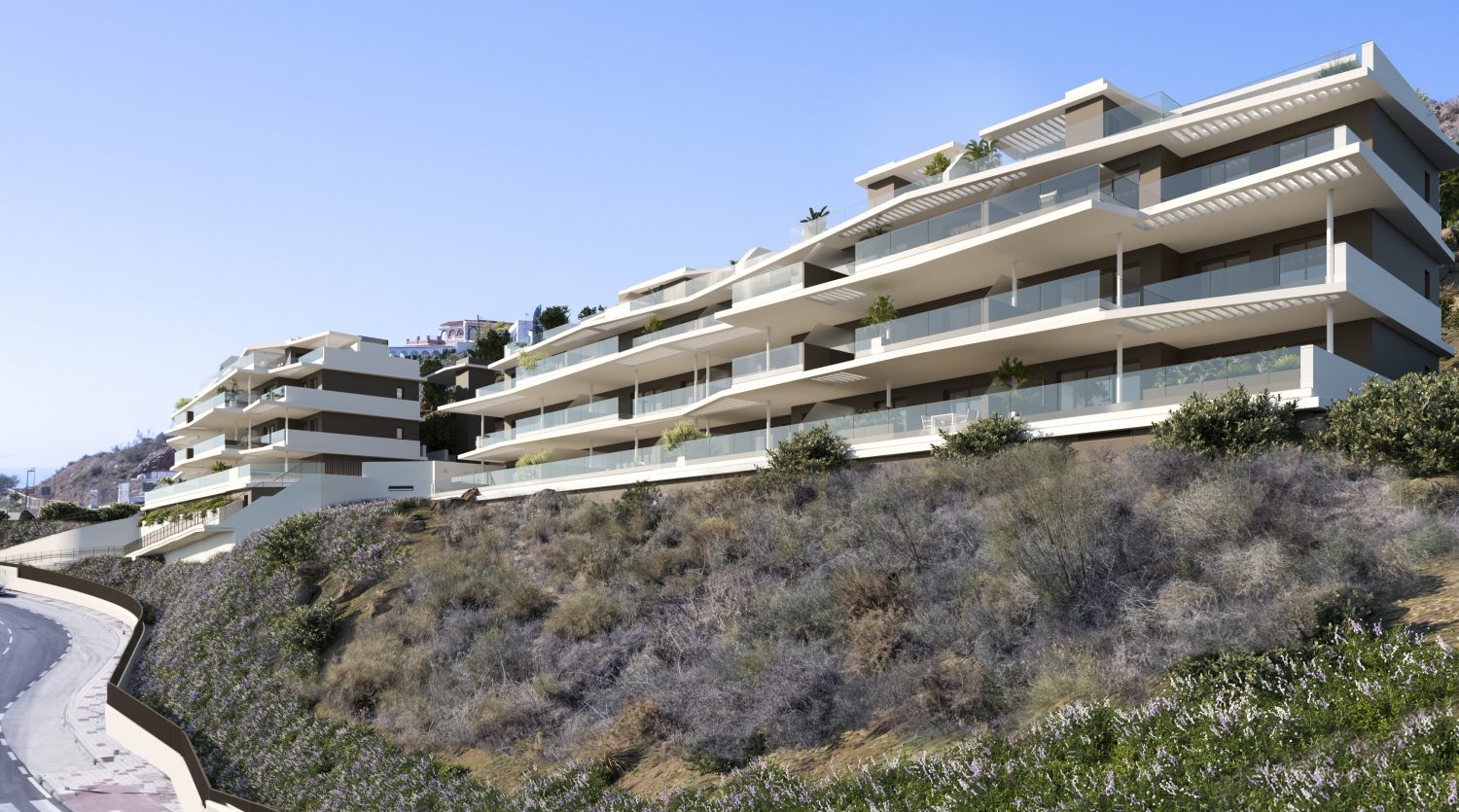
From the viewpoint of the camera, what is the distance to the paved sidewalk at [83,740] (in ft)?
99.4

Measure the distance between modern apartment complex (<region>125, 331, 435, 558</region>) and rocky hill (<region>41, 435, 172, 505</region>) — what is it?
96549mm

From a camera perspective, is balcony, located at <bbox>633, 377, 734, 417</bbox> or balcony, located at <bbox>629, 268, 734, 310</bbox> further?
balcony, located at <bbox>629, 268, 734, 310</bbox>

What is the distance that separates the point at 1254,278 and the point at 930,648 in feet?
46.9

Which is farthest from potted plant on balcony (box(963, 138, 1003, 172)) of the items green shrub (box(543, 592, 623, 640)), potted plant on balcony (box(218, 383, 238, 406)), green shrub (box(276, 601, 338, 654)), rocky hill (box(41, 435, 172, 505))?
rocky hill (box(41, 435, 172, 505))

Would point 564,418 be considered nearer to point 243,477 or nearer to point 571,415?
point 571,415

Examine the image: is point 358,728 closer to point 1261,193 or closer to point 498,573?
point 498,573

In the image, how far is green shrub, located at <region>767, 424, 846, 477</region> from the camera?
98.0 ft

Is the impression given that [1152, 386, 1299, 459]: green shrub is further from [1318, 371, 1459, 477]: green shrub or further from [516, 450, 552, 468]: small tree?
[516, 450, 552, 468]: small tree

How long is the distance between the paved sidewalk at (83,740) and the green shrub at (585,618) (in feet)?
46.5

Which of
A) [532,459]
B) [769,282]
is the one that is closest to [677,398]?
[769,282]

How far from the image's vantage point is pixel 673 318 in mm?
48906

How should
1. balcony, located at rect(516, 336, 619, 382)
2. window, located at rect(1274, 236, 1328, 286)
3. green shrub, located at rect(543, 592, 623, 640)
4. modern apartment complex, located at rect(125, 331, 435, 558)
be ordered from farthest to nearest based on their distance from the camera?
modern apartment complex, located at rect(125, 331, 435, 558) → balcony, located at rect(516, 336, 619, 382) → window, located at rect(1274, 236, 1328, 286) → green shrub, located at rect(543, 592, 623, 640)

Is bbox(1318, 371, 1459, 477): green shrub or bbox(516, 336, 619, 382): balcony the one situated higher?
bbox(516, 336, 619, 382): balcony

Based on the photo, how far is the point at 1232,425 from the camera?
21.7 meters
